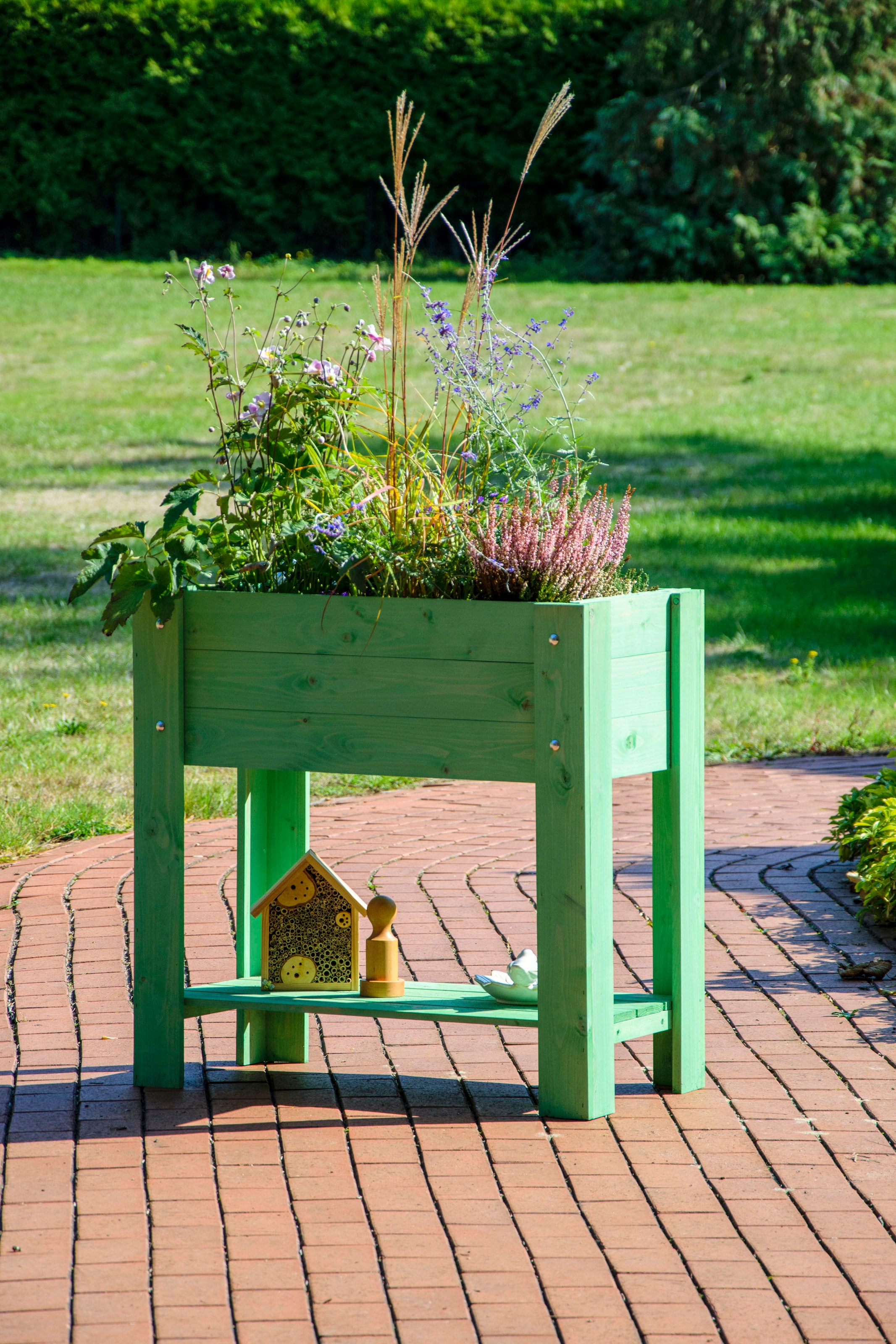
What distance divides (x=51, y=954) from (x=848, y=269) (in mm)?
18961

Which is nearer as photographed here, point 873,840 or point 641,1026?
point 641,1026

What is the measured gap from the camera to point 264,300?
1812 cm

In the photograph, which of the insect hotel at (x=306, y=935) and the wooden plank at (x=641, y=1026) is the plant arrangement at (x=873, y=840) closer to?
the wooden plank at (x=641, y=1026)

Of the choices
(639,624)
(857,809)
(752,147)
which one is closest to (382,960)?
(639,624)

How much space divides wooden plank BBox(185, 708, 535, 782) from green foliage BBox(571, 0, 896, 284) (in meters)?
18.1

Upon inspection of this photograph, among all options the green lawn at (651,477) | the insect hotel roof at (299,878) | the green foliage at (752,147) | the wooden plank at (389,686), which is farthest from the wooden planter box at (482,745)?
the green foliage at (752,147)

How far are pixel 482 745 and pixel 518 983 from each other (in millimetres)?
590

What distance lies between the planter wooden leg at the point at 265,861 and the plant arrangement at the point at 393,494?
507 mm

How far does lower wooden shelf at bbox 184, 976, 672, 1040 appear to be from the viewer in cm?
334

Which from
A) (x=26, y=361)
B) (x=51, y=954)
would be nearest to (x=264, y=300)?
(x=26, y=361)

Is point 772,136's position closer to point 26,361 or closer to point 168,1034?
point 26,361

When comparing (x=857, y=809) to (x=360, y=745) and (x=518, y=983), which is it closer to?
(x=518, y=983)

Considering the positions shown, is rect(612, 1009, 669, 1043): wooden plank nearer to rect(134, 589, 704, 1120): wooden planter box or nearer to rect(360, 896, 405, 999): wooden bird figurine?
rect(134, 589, 704, 1120): wooden planter box

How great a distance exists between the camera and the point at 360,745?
130 inches
